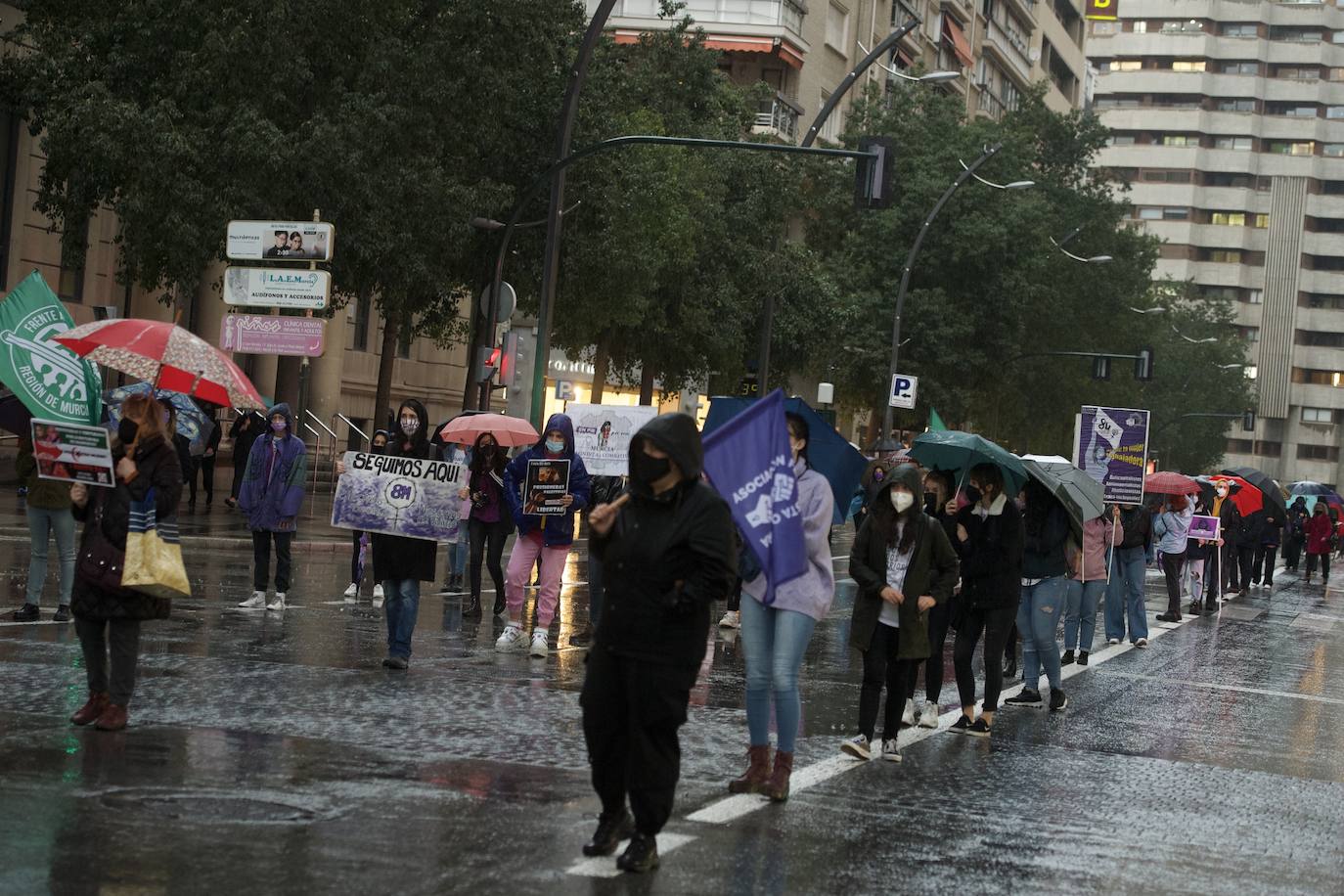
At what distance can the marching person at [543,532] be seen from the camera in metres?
13.8

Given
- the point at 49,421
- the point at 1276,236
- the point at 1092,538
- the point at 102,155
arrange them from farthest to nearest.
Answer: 1. the point at 1276,236
2. the point at 102,155
3. the point at 1092,538
4. the point at 49,421

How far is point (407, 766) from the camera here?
884 cm

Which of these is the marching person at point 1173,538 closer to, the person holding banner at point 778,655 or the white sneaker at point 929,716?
the white sneaker at point 929,716

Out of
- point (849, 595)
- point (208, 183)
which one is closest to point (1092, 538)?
point (849, 595)

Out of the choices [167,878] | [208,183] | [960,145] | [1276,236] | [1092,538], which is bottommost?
[167,878]

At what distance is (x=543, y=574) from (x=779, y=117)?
4428 cm

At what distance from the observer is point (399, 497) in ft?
42.0

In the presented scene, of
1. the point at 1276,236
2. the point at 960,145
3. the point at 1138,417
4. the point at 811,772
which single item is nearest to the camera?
the point at 811,772

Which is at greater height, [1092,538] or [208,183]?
[208,183]

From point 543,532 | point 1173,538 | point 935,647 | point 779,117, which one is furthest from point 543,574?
point 779,117

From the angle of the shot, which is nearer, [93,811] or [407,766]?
[93,811]

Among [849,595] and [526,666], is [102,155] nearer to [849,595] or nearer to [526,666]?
[849,595]

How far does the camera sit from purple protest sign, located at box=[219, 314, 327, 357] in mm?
23672

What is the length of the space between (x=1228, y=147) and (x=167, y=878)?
13833cm
